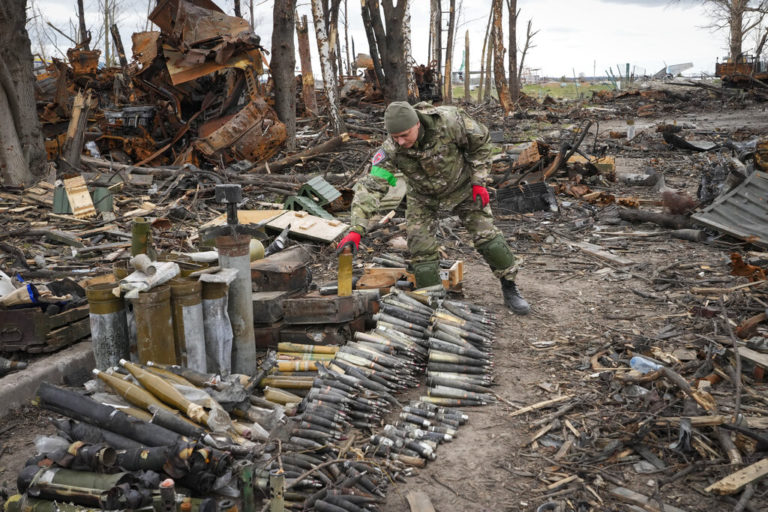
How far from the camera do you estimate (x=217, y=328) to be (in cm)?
457

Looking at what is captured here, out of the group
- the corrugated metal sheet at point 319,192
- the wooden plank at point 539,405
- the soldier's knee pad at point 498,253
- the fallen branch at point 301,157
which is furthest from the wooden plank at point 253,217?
the wooden plank at point 539,405

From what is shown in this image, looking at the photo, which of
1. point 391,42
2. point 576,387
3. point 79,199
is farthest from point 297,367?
point 391,42

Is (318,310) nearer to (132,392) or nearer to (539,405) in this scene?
(132,392)

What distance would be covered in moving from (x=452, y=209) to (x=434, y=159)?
2.52ft

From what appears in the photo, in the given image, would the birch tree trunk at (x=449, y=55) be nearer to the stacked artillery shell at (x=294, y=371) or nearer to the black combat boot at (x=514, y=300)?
the black combat boot at (x=514, y=300)

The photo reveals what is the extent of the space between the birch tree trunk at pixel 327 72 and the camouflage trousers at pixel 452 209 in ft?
33.3

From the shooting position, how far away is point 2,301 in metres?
5.04

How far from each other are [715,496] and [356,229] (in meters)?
3.54

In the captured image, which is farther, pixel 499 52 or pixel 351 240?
pixel 499 52

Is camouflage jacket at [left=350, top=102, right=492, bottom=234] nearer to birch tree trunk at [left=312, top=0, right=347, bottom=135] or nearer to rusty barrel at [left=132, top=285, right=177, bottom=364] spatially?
rusty barrel at [left=132, top=285, right=177, bottom=364]

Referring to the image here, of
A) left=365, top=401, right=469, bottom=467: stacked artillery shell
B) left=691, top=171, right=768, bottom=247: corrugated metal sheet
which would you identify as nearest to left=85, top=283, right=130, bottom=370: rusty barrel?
left=365, top=401, right=469, bottom=467: stacked artillery shell

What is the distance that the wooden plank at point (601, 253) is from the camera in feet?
26.6

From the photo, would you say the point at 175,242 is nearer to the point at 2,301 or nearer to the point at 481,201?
the point at 2,301

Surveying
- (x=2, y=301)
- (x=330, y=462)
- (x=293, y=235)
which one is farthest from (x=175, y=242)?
(x=330, y=462)
